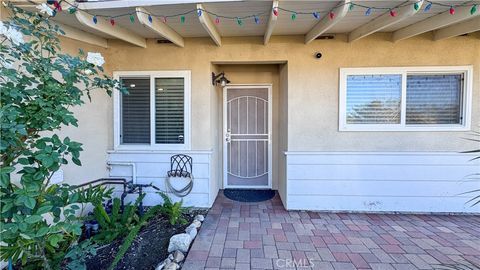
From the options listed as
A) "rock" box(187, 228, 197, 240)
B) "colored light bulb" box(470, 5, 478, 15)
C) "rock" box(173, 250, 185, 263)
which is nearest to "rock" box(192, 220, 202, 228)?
"rock" box(187, 228, 197, 240)

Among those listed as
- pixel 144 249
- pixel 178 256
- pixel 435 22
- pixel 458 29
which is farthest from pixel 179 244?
pixel 458 29

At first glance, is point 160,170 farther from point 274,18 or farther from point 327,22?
point 327,22

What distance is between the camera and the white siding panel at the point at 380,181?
11.4 feet

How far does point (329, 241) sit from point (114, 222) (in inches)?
97.5

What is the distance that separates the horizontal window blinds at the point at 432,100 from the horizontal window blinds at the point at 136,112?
12.5 ft

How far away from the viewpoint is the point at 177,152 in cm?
369

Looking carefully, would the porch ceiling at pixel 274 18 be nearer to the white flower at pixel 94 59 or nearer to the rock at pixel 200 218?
the white flower at pixel 94 59

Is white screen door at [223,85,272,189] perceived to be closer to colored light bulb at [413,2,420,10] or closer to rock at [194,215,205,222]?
rock at [194,215,205,222]

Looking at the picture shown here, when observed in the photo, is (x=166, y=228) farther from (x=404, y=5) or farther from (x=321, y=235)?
(x=404, y=5)

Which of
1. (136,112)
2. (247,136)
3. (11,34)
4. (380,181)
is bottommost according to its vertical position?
(380,181)

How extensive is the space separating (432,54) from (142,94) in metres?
4.17

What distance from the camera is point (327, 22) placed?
281 cm

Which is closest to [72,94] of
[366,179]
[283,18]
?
[283,18]

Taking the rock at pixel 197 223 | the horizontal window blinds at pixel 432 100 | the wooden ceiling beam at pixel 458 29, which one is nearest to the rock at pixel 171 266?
the rock at pixel 197 223
